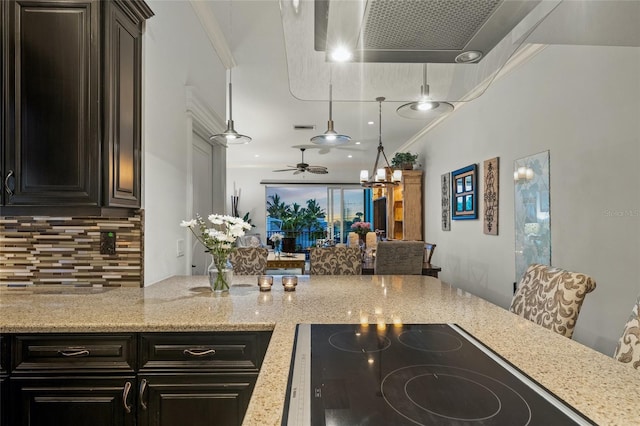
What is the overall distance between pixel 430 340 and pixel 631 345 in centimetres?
64

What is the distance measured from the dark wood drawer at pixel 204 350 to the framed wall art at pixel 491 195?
329 cm

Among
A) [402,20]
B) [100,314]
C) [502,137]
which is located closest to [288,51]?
[402,20]

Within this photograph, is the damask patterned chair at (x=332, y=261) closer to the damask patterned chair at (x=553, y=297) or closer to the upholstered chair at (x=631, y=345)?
the damask patterned chair at (x=553, y=297)

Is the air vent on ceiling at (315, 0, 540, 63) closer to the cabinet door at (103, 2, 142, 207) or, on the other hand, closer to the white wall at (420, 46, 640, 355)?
the cabinet door at (103, 2, 142, 207)

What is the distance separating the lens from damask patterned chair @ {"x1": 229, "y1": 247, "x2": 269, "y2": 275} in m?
3.08

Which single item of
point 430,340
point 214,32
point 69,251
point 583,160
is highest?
point 214,32

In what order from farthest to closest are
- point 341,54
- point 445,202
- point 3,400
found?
point 445,202 → point 3,400 → point 341,54

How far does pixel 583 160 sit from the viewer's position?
2.55m

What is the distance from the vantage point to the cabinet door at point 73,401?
1.30m

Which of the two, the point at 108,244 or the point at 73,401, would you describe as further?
the point at 108,244

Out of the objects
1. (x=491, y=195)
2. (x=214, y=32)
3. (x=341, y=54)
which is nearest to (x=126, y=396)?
(x=341, y=54)

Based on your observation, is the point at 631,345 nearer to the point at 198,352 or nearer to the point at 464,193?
the point at 198,352

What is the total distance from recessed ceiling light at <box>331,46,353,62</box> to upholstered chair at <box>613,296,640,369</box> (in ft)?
4.22

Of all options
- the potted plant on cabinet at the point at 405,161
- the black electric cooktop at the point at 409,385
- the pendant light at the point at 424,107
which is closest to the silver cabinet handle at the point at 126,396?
the black electric cooktop at the point at 409,385
